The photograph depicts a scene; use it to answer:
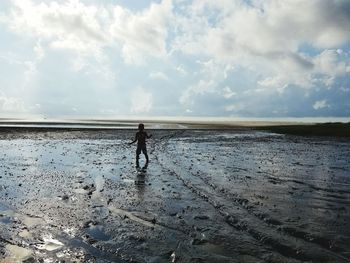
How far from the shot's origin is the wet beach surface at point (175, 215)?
30.4ft

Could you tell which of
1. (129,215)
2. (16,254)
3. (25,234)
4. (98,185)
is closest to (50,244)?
(16,254)

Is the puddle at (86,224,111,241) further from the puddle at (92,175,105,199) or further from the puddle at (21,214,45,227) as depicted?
the puddle at (92,175,105,199)

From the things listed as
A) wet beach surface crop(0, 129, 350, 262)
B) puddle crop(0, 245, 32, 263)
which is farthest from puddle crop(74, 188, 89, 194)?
puddle crop(0, 245, 32, 263)

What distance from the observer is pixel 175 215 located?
504 inches

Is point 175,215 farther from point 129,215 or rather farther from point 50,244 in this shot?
point 50,244

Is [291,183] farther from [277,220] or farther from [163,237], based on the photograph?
[163,237]

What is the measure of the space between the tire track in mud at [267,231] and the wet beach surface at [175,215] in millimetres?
27

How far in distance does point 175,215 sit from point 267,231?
128 inches

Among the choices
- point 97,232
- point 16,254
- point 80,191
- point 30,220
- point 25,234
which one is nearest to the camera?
point 16,254

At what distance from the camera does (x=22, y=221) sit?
11.8m

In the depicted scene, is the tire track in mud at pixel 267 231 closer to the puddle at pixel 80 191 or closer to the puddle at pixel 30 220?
the puddle at pixel 80 191

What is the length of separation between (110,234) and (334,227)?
6.70 meters

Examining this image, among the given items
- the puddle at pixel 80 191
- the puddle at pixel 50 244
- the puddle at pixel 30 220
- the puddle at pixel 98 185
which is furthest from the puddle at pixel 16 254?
the puddle at pixel 80 191

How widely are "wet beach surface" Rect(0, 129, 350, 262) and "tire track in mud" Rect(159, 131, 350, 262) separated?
1.1 inches
